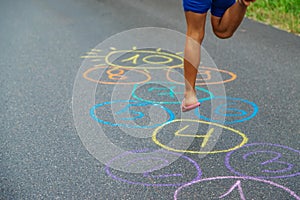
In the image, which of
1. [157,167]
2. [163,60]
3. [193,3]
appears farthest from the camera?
[163,60]

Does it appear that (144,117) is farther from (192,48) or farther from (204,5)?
(204,5)

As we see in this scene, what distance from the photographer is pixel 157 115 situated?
4.28m

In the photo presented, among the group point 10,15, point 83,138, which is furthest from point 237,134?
point 10,15

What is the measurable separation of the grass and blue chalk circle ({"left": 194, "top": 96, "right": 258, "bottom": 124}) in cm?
305

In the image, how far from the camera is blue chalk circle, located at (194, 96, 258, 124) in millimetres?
4160

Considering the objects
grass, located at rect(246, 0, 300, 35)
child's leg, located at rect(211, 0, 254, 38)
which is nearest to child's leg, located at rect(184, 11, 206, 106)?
child's leg, located at rect(211, 0, 254, 38)

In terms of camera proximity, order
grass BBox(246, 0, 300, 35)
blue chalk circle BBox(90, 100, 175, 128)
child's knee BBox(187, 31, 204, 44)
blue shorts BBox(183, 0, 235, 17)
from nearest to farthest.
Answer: blue shorts BBox(183, 0, 235, 17) < child's knee BBox(187, 31, 204, 44) < blue chalk circle BBox(90, 100, 175, 128) < grass BBox(246, 0, 300, 35)

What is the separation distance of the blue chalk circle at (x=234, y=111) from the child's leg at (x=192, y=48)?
1.34 feet

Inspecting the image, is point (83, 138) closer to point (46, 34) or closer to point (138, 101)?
point (138, 101)

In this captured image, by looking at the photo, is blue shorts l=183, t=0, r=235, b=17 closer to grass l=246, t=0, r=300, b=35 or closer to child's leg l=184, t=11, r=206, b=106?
child's leg l=184, t=11, r=206, b=106

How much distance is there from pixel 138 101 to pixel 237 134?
1090 mm

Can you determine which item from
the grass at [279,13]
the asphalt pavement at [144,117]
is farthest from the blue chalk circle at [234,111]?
the grass at [279,13]

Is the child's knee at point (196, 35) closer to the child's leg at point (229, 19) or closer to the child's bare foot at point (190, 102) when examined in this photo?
the child's leg at point (229, 19)

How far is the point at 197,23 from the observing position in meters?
3.73
